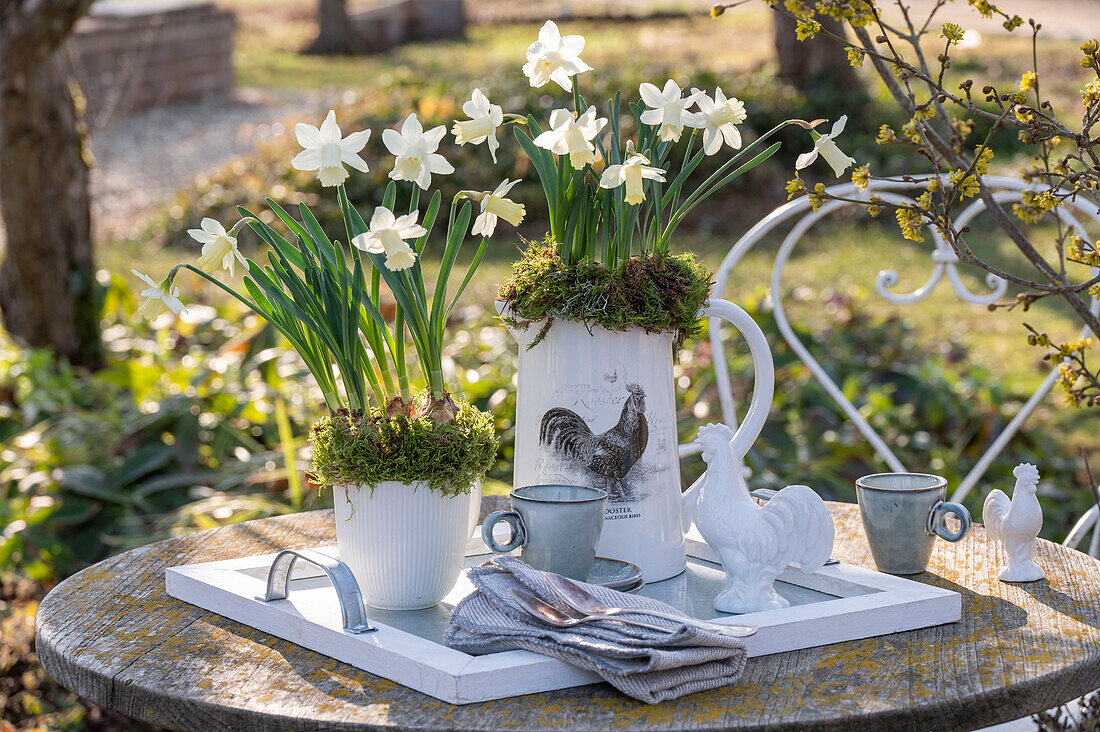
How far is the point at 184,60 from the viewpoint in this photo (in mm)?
12836

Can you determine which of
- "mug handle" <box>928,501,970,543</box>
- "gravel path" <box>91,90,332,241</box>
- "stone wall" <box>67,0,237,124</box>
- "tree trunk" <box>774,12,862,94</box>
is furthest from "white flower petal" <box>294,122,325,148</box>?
"stone wall" <box>67,0,237,124</box>

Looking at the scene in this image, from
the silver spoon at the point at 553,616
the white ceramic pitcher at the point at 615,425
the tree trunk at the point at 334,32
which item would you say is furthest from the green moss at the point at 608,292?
the tree trunk at the point at 334,32

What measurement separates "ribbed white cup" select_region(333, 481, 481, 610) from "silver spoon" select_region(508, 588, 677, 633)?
16cm

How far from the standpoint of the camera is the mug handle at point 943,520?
1.58 metres

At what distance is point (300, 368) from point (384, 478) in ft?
8.58

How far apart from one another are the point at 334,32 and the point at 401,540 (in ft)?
52.3

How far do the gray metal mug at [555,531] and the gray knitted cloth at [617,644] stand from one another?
88 mm

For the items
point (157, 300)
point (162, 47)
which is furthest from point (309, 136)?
point (162, 47)

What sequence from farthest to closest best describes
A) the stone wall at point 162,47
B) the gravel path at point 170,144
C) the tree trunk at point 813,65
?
the stone wall at point 162,47
the gravel path at point 170,144
the tree trunk at point 813,65

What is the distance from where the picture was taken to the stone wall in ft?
38.4

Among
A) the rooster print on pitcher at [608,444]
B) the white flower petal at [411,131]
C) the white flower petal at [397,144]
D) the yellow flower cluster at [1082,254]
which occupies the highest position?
the white flower petal at [411,131]

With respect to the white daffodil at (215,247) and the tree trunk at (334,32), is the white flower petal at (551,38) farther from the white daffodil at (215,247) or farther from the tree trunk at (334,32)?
the tree trunk at (334,32)

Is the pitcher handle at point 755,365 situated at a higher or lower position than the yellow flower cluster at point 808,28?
lower

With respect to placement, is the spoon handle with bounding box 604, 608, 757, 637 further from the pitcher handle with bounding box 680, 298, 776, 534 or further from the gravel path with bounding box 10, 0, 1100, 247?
the gravel path with bounding box 10, 0, 1100, 247
